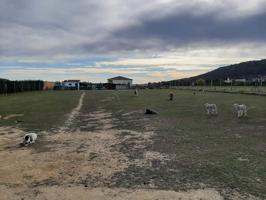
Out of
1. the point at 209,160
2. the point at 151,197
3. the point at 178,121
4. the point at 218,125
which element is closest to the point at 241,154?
the point at 209,160

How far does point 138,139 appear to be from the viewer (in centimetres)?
999

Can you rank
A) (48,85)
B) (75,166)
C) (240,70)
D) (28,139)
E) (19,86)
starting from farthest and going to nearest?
(240,70) → (48,85) → (19,86) → (28,139) → (75,166)

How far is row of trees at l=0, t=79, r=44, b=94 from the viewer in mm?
49312

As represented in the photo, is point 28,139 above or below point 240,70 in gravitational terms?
below

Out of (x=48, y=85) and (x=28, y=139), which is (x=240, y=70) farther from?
(x=28, y=139)

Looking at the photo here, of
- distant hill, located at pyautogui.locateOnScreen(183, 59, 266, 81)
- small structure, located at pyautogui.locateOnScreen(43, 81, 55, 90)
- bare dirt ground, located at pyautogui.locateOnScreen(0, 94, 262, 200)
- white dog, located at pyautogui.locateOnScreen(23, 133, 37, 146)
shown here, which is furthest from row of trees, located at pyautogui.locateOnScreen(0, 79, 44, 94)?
distant hill, located at pyautogui.locateOnScreen(183, 59, 266, 81)

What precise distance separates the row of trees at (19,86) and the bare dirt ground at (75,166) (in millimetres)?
40476

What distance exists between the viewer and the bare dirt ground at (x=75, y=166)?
5.29 meters

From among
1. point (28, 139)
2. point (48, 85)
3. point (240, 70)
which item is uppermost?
point (240, 70)

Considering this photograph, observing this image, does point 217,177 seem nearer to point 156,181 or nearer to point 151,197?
point 156,181

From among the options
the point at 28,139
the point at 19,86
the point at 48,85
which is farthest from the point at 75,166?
the point at 48,85

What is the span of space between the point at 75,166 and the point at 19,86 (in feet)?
179

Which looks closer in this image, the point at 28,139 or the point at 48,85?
the point at 28,139

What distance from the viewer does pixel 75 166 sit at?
6.99 metres
